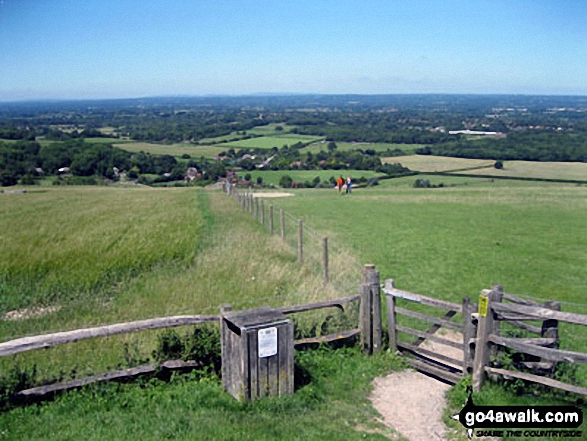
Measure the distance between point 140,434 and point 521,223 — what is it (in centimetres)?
2160

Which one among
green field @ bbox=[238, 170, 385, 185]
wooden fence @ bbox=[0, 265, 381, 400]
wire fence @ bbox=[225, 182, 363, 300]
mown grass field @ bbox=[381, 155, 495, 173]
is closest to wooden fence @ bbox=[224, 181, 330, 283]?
wire fence @ bbox=[225, 182, 363, 300]

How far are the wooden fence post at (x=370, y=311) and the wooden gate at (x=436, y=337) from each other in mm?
186

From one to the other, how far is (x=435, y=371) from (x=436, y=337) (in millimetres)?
513

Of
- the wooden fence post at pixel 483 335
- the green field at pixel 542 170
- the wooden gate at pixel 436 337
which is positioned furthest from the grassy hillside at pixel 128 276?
the green field at pixel 542 170

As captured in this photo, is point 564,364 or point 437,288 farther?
point 437,288

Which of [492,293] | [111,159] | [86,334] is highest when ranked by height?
[492,293]

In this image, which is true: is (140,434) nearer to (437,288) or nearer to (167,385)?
(167,385)

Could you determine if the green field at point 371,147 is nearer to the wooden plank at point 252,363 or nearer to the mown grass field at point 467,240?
the mown grass field at point 467,240

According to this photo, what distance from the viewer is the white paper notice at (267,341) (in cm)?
749

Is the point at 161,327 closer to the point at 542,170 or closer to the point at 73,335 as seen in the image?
the point at 73,335

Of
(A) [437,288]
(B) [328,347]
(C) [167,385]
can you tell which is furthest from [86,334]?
(A) [437,288]

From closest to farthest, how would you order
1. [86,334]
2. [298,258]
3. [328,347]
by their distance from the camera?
1. [86,334]
2. [328,347]
3. [298,258]

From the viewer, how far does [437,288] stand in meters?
14.0

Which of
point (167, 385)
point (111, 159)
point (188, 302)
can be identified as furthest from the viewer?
point (111, 159)
